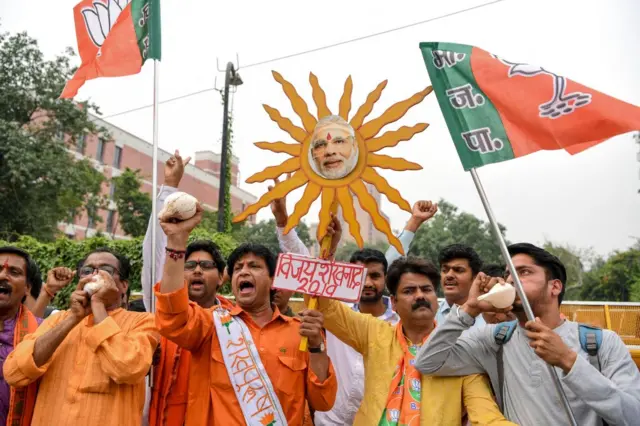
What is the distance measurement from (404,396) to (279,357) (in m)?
0.69

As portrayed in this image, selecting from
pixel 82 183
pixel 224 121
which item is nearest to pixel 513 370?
pixel 224 121

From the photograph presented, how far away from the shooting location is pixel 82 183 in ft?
72.1

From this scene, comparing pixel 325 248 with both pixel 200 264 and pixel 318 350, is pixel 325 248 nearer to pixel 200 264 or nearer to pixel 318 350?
pixel 318 350

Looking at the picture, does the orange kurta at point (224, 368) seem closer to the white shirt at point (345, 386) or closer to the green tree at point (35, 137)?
the white shirt at point (345, 386)

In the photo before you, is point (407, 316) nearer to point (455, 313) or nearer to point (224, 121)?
point (455, 313)

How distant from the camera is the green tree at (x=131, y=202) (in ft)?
95.8

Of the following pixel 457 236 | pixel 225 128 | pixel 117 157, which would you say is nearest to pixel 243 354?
pixel 225 128

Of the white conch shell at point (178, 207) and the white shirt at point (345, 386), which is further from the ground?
the white conch shell at point (178, 207)

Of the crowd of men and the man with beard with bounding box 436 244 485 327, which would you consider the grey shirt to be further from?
the man with beard with bounding box 436 244 485 327

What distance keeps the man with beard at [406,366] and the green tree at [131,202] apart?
89.0 feet

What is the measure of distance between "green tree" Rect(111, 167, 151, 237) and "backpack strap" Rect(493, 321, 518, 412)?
90.6 ft

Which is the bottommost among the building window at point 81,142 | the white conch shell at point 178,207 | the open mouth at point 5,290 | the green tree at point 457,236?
the open mouth at point 5,290

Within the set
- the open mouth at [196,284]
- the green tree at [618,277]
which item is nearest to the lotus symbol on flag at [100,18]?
the open mouth at [196,284]

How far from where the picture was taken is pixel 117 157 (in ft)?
129
